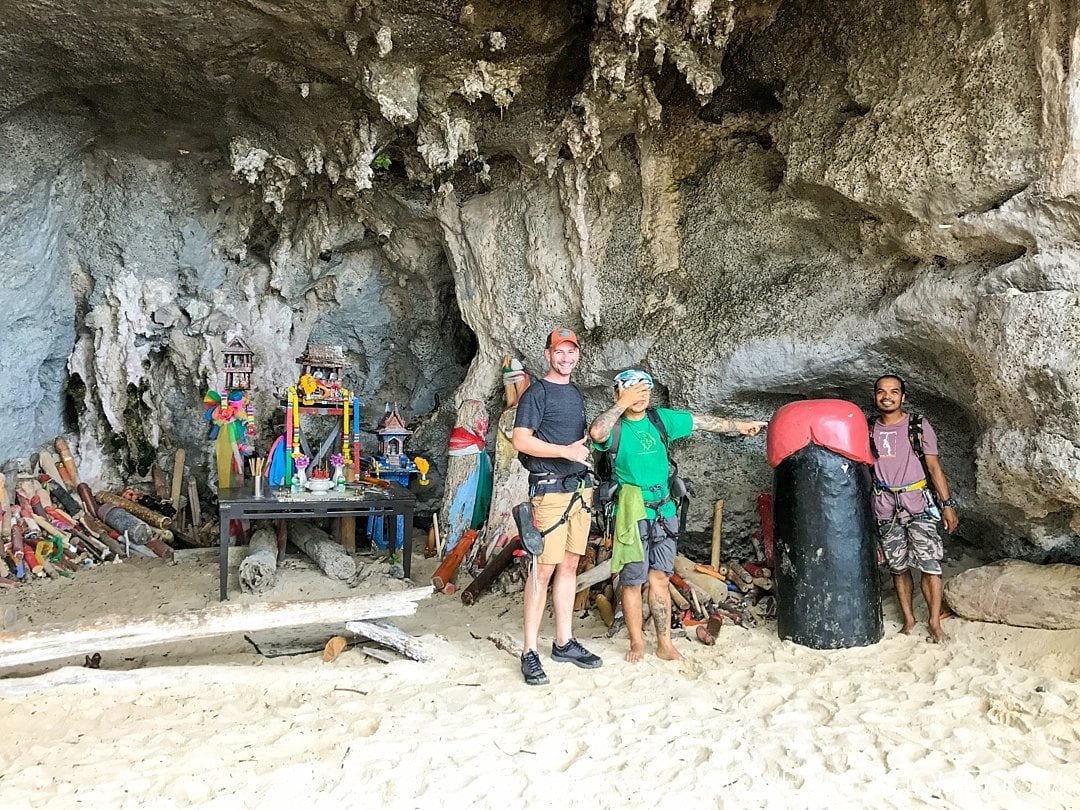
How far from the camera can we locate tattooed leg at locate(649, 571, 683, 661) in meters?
4.35

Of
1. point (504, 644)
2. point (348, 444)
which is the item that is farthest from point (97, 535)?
point (504, 644)

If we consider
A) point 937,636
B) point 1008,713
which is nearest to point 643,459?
point 937,636

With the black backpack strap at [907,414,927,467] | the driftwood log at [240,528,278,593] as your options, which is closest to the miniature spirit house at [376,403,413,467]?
the driftwood log at [240,528,278,593]

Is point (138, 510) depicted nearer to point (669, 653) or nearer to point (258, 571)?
point (258, 571)

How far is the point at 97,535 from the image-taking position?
7.21m

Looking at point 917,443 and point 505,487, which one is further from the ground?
point 917,443

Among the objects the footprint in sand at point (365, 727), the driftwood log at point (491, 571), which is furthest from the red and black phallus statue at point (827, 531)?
the footprint in sand at point (365, 727)

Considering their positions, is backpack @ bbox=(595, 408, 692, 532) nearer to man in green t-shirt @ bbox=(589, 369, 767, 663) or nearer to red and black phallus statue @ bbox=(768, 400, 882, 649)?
man in green t-shirt @ bbox=(589, 369, 767, 663)

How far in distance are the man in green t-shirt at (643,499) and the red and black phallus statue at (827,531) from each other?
41cm

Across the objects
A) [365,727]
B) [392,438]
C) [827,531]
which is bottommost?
[365,727]

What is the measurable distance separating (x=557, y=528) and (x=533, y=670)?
737 millimetres

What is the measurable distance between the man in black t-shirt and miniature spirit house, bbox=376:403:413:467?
3.59 meters

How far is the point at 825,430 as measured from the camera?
171 inches

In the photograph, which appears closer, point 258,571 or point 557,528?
point 557,528
